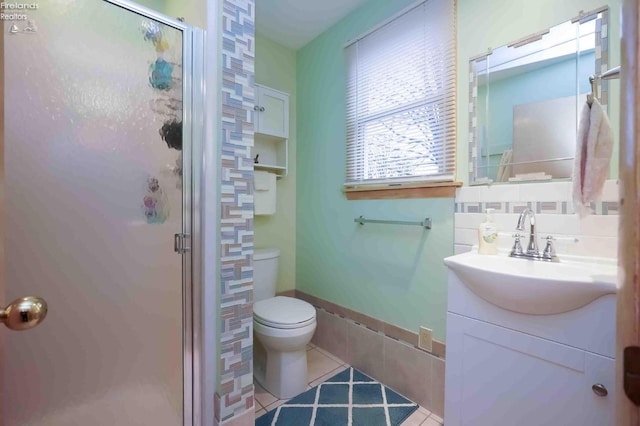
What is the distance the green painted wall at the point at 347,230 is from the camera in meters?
1.52

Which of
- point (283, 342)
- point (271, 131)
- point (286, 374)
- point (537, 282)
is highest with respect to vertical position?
point (271, 131)

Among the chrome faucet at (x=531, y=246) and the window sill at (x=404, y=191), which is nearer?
the chrome faucet at (x=531, y=246)

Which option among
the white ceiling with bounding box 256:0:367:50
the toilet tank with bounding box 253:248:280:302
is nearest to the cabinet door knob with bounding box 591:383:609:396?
the toilet tank with bounding box 253:248:280:302

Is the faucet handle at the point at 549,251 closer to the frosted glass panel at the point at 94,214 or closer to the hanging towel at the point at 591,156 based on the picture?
the hanging towel at the point at 591,156

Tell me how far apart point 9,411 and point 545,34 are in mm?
2432

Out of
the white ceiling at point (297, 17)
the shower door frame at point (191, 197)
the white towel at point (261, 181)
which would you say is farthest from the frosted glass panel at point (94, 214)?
the white ceiling at point (297, 17)

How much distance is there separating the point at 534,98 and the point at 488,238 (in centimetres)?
65

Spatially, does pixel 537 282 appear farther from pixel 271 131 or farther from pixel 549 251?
pixel 271 131

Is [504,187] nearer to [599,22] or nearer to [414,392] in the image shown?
[599,22]

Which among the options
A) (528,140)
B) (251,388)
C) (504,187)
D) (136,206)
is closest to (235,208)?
(136,206)

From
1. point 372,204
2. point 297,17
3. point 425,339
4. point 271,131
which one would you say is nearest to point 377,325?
point 425,339

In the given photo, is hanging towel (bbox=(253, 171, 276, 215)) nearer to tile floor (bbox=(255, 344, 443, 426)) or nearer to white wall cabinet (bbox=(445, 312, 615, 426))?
tile floor (bbox=(255, 344, 443, 426))

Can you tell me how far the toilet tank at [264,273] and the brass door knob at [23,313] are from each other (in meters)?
1.42

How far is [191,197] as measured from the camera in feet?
3.88
